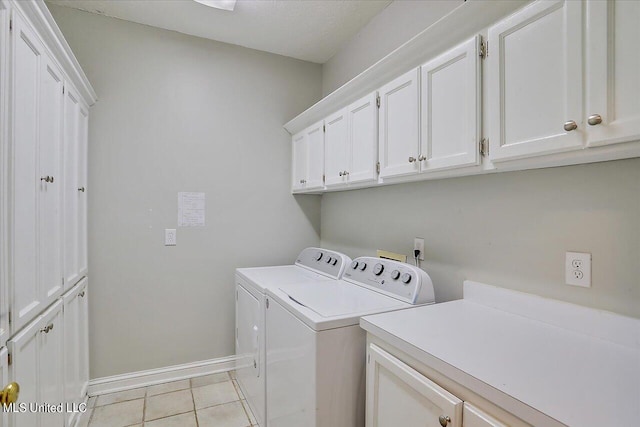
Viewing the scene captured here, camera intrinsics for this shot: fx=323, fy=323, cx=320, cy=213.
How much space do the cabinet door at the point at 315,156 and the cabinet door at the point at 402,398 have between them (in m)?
1.44

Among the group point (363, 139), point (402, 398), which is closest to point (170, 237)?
point (363, 139)

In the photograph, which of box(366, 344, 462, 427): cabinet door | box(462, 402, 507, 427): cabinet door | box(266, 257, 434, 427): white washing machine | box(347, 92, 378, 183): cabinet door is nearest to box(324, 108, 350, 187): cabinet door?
box(347, 92, 378, 183): cabinet door

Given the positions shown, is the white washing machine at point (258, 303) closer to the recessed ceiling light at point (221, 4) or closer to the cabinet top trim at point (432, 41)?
the cabinet top trim at point (432, 41)

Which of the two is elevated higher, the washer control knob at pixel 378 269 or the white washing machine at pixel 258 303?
the washer control knob at pixel 378 269

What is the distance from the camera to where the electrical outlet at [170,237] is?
251cm

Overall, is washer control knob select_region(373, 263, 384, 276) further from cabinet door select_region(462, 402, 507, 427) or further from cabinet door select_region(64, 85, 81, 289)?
cabinet door select_region(64, 85, 81, 289)

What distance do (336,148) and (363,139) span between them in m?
0.32

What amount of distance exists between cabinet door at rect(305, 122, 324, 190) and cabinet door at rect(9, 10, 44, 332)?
158 centimetres

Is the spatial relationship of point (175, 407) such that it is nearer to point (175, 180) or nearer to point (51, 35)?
point (175, 180)

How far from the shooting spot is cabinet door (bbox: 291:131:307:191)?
2.67m

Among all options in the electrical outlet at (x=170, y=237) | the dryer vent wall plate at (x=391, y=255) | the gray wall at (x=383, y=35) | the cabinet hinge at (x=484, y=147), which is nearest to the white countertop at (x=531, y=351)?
the dryer vent wall plate at (x=391, y=255)

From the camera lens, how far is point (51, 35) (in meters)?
1.34

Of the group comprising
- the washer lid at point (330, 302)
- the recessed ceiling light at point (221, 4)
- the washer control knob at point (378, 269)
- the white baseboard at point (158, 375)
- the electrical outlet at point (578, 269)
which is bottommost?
the white baseboard at point (158, 375)

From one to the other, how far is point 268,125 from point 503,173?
2.00 meters
